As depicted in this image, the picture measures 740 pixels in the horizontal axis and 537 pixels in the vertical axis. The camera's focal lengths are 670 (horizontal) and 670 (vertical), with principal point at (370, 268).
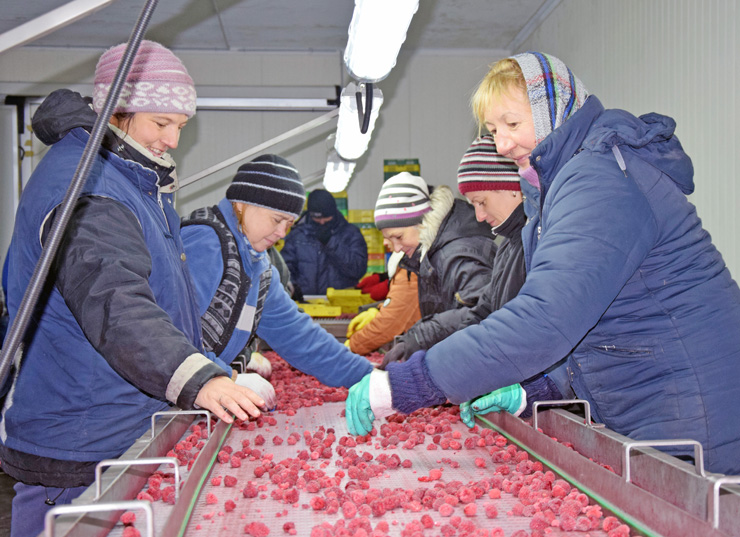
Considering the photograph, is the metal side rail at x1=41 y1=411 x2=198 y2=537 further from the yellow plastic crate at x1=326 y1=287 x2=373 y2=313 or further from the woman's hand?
A: the yellow plastic crate at x1=326 y1=287 x2=373 y2=313

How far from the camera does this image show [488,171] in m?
2.59

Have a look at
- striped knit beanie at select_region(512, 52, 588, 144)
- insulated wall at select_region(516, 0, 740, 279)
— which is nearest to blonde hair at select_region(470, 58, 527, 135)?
striped knit beanie at select_region(512, 52, 588, 144)

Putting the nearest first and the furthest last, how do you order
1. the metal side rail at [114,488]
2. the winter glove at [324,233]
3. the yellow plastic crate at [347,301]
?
the metal side rail at [114,488] → the yellow plastic crate at [347,301] → the winter glove at [324,233]

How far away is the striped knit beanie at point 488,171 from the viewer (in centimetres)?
258

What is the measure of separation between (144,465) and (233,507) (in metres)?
0.18

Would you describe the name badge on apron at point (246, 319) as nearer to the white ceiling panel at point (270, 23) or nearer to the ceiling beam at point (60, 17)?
the ceiling beam at point (60, 17)

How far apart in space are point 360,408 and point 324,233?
562 centimetres

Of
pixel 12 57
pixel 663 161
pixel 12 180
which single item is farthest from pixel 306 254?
pixel 663 161

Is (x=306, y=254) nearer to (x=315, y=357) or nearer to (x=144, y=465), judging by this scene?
(x=315, y=357)

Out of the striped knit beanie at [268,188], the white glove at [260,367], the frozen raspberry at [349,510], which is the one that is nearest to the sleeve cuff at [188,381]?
the frozen raspberry at [349,510]

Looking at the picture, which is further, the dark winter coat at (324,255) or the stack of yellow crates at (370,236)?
the stack of yellow crates at (370,236)

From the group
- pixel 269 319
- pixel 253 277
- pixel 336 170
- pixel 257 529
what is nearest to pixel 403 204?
pixel 269 319

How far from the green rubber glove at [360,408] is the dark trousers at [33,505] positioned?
1.99 ft

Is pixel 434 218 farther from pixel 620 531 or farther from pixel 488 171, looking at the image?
pixel 620 531
